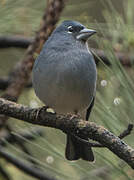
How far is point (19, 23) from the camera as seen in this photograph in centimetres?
304

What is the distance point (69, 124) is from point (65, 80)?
62cm

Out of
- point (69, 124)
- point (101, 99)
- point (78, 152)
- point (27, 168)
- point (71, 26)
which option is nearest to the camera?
point (69, 124)

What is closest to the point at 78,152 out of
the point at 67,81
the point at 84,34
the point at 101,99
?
the point at 67,81

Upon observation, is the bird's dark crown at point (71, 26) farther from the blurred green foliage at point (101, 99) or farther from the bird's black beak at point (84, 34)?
the blurred green foliage at point (101, 99)

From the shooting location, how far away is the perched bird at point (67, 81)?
7.88 feet

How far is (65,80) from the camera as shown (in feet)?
7.88

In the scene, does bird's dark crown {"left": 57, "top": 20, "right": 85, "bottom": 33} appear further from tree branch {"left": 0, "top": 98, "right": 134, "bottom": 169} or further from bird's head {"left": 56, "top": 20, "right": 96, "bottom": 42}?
tree branch {"left": 0, "top": 98, "right": 134, "bottom": 169}

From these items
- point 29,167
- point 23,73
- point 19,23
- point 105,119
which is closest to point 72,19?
point 19,23

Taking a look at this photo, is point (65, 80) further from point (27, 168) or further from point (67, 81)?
point (27, 168)

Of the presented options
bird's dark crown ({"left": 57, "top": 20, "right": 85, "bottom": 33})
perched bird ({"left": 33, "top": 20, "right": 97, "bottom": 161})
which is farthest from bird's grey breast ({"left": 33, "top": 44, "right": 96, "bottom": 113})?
bird's dark crown ({"left": 57, "top": 20, "right": 85, "bottom": 33})

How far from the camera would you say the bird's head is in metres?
2.84

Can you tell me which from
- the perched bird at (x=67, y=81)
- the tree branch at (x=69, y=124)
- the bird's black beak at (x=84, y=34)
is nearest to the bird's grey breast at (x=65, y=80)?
the perched bird at (x=67, y=81)

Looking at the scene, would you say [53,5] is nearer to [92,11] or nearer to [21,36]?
[21,36]

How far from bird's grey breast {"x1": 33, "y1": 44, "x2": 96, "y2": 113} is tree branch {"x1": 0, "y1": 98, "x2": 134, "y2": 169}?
508 millimetres
